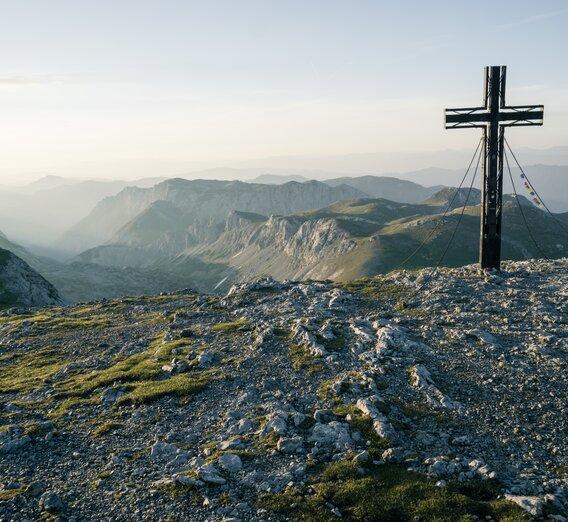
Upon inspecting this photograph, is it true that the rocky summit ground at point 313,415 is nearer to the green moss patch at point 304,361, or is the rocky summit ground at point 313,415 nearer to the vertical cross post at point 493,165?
the green moss patch at point 304,361

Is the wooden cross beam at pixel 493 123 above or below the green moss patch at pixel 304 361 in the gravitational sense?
above

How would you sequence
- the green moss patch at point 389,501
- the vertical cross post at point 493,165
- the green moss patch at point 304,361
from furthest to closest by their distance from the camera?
the vertical cross post at point 493,165, the green moss patch at point 304,361, the green moss patch at point 389,501

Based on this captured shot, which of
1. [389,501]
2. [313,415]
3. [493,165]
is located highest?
[493,165]

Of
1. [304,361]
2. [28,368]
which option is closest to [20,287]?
[28,368]

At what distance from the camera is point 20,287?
85312 millimetres

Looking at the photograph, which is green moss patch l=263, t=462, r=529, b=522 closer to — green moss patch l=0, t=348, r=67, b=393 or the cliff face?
green moss patch l=0, t=348, r=67, b=393

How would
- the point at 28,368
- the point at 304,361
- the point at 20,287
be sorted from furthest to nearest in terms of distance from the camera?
the point at 20,287 → the point at 28,368 → the point at 304,361

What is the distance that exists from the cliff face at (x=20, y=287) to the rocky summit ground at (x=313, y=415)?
5395 cm

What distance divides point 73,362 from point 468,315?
27.1m

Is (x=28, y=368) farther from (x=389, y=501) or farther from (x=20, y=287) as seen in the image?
(x=20, y=287)

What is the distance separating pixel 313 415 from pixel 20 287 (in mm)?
84405

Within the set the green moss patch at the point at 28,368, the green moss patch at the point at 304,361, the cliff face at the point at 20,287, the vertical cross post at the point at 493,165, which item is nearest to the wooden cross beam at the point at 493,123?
the vertical cross post at the point at 493,165

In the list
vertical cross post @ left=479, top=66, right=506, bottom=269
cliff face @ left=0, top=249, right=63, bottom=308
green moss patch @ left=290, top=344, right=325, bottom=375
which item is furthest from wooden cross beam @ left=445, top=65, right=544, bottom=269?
cliff face @ left=0, top=249, right=63, bottom=308

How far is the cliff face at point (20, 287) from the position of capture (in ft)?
267
